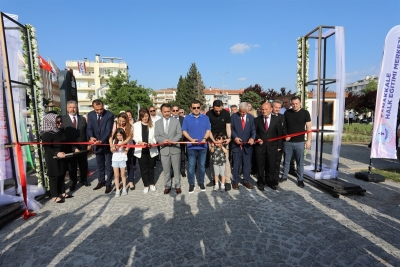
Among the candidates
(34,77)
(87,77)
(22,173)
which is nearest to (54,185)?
(22,173)

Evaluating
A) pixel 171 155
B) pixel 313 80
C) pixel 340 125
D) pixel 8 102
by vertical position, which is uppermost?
pixel 313 80

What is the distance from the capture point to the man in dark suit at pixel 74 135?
557cm

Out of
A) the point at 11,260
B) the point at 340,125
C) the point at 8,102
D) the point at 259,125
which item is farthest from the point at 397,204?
the point at 8,102

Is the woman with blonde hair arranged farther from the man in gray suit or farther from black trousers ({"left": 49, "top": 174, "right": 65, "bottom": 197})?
black trousers ({"left": 49, "top": 174, "right": 65, "bottom": 197})

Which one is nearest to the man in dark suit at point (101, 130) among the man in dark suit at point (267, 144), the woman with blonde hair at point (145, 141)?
the woman with blonde hair at point (145, 141)

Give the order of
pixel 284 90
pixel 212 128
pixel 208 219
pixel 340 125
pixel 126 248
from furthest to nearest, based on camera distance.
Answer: pixel 284 90 < pixel 212 128 < pixel 340 125 < pixel 208 219 < pixel 126 248

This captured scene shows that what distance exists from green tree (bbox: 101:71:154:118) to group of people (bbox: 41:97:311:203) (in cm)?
2080

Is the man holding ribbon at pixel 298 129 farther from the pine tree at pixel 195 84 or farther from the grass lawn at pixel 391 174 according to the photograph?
Result: the pine tree at pixel 195 84

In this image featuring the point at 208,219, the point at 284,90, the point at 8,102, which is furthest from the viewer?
the point at 284,90

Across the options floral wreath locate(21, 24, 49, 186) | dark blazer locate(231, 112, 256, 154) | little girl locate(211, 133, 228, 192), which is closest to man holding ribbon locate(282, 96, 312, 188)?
dark blazer locate(231, 112, 256, 154)

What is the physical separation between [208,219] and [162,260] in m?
1.23

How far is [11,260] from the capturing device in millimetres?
2836

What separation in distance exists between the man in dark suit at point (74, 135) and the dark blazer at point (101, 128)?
0.38 m

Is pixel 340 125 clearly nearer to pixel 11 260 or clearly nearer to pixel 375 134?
pixel 375 134
